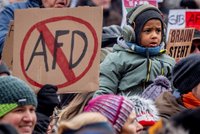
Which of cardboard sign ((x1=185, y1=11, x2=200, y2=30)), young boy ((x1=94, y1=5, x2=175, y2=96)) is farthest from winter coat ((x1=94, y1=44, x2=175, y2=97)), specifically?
cardboard sign ((x1=185, y1=11, x2=200, y2=30))

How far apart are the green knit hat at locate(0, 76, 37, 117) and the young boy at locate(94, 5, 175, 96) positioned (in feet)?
5.51

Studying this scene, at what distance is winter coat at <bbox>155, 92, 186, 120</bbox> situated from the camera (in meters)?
7.14

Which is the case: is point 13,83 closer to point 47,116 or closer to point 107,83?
point 47,116

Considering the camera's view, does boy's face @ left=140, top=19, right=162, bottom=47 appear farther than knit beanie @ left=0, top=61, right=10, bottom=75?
Yes

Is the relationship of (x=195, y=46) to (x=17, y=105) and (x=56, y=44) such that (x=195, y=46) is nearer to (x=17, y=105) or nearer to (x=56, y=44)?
(x=56, y=44)

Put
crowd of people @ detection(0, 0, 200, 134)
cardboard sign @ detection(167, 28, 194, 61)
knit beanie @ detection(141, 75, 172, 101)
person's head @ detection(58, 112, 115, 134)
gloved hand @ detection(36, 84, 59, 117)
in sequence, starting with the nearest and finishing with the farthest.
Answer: person's head @ detection(58, 112, 115, 134) < crowd of people @ detection(0, 0, 200, 134) < gloved hand @ detection(36, 84, 59, 117) < knit beanie @ detection(141, 75, 172, 101) < cardboard sign @ detection(167, 28, 194, 61)

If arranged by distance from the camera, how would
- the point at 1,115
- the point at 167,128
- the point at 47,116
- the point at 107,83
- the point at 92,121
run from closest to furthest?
1. the point at 167,128
2. the point at 92,121
3. the point at 1,115
4. the point at 47,116
5. the point at 107,83

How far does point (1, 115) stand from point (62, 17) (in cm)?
133

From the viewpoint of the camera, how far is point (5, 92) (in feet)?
20.8

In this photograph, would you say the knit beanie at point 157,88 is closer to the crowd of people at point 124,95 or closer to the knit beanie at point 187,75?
the crowd of people at point 124,95

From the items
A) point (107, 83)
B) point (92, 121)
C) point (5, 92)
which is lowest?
point (107, 83)

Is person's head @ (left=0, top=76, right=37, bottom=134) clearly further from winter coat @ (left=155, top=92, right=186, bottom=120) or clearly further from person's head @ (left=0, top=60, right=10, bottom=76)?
winter coat @ (left=155, top=92, right=186, bottom=120)

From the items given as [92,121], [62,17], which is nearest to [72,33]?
[62,17]

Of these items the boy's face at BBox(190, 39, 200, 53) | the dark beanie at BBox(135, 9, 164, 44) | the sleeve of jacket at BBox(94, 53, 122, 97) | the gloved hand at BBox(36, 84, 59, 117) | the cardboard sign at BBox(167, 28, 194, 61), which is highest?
the dark beanie at BBox(135, 9, 164, 44)
